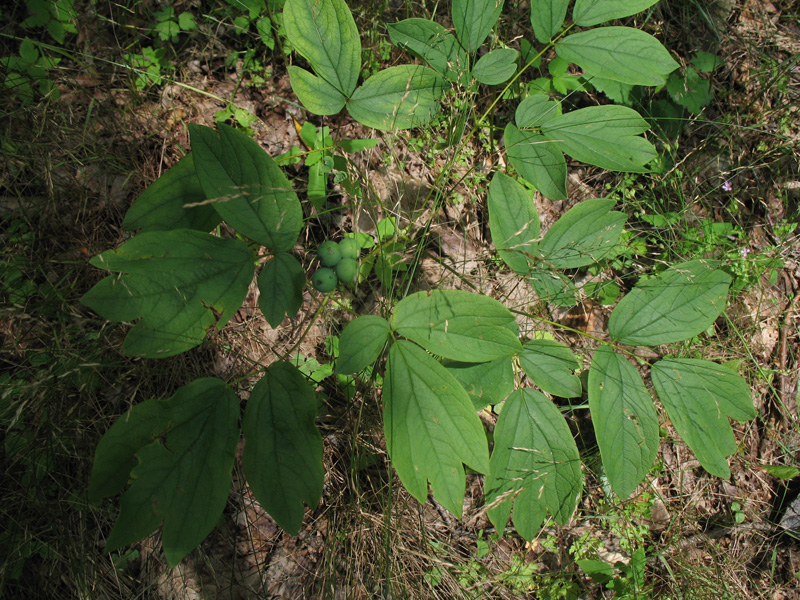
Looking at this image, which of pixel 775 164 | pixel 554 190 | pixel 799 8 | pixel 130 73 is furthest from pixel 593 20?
pixel 799 8

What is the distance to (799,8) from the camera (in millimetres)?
3361

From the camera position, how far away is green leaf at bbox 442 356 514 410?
6.20 feet


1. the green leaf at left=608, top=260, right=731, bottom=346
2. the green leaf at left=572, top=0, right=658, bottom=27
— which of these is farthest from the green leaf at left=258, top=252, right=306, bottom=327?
the green leaf at left=572, top=0, right=658, bottom=27

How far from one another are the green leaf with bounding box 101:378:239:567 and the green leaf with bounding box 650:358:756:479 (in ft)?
5.56

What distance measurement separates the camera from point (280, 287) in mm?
1661

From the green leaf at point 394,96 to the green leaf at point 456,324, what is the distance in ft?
2.49

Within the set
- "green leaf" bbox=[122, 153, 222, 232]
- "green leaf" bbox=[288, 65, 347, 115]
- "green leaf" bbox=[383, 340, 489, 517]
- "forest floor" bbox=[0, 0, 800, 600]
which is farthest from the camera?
"forest floor" bbox=[0, 0, 800, 600]

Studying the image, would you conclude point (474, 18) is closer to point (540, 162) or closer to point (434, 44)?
point (434, 44)

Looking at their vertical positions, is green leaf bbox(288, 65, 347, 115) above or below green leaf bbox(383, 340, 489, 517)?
above

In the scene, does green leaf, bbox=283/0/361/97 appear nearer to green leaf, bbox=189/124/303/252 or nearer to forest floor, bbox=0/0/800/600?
forest floor, bbox=0/0/800/600

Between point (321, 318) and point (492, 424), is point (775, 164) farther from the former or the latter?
point (321, 318)

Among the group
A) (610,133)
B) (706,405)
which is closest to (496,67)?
(610,133)

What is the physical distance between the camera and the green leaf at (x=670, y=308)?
2000mm

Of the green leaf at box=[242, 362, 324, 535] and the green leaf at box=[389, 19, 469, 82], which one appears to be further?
the green leaf at box=[389, 19, 469, 82]
